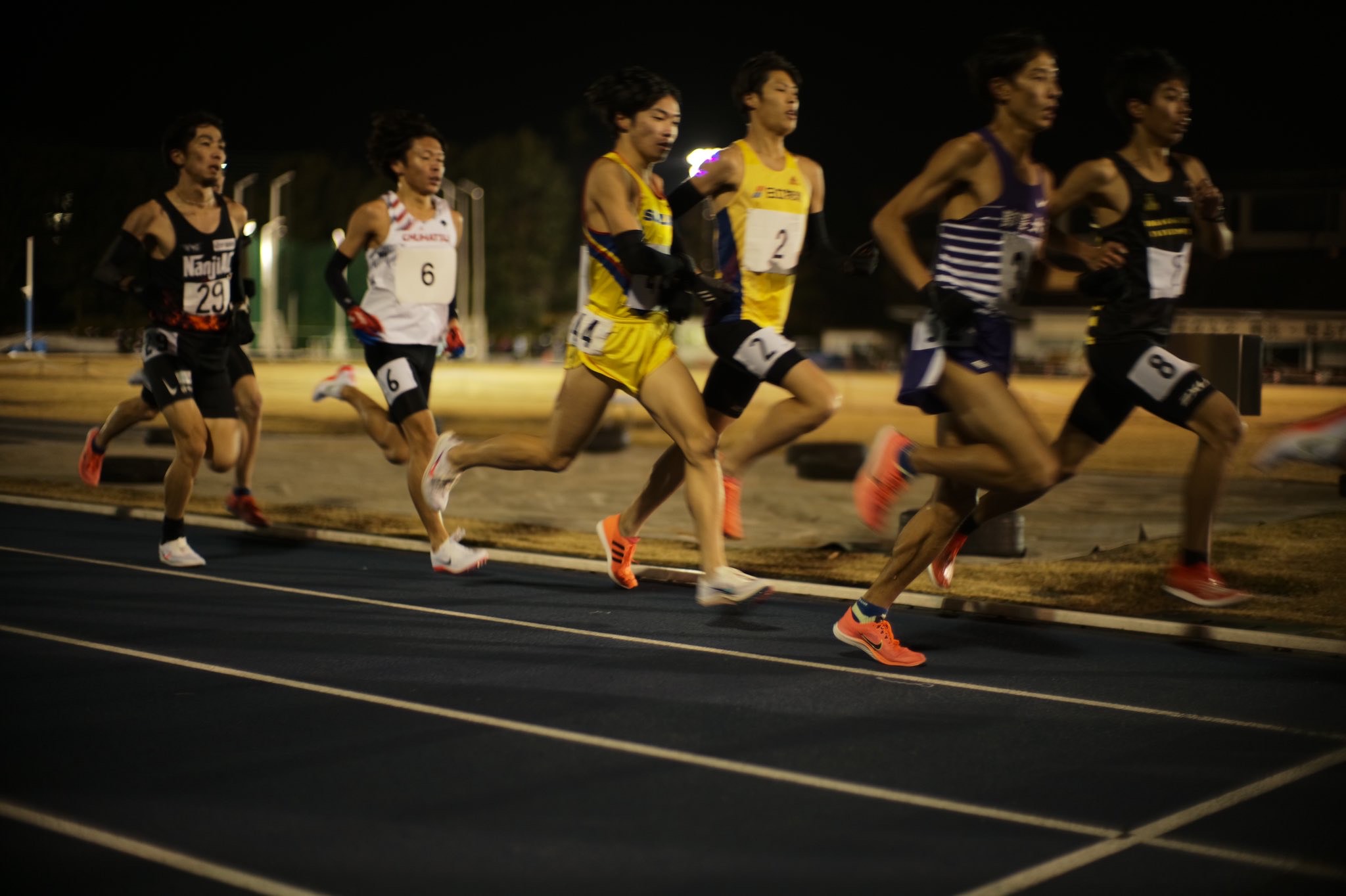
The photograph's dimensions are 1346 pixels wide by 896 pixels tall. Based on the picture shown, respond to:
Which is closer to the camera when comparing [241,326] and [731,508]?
[731,508]

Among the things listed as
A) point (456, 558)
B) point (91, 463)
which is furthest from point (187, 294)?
point (456, 558)

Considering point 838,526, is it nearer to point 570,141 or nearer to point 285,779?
point 285,779

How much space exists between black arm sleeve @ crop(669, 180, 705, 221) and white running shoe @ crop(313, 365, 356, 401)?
3.63m

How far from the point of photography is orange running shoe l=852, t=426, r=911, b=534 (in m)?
5.77

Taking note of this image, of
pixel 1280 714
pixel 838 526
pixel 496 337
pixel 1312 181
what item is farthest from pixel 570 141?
pixel 1280 714

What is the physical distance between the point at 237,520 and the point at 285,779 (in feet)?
20.3

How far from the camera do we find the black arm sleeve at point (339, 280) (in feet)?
25.9

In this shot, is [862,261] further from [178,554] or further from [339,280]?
[178,554]

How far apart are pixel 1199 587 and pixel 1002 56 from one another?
8.47 feet

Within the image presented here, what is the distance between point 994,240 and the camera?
5.50 m

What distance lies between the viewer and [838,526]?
34.8ft

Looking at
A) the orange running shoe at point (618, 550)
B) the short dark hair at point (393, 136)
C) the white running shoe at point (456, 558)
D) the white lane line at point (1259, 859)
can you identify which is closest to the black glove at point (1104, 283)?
the orange running shoe at point (618, 550)

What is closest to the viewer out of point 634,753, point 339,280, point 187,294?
point 634,753

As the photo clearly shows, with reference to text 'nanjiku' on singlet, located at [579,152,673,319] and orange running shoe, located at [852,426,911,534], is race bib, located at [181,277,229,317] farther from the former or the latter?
orange running shoe, located at [852,426,911,534]
